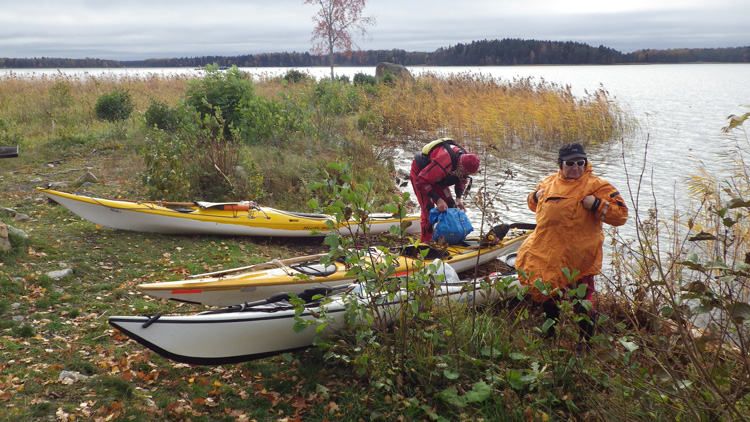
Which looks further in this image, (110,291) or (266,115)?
(266,115)

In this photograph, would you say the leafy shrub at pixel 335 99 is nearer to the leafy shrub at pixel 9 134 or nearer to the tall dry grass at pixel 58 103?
the tall dry grass at pixel 58 103

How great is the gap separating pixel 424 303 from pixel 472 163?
7.56ft

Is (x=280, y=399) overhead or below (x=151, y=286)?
below

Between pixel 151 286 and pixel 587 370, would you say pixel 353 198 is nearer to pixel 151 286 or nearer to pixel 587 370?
pixel 587 370

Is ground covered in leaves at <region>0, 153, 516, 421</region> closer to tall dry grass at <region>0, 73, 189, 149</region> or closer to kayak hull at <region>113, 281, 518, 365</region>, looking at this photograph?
kayak hull at <region>113, 281, 518, 365</region>

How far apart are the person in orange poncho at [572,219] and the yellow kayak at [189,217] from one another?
2242 millimetres

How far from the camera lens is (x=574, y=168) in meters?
3.93

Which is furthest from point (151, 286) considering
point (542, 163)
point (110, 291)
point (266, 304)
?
point (542, 163)

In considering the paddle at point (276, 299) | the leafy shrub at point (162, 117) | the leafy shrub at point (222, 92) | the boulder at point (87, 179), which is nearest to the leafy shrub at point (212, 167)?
the boulder at point (87, 179)

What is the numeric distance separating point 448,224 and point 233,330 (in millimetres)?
2995

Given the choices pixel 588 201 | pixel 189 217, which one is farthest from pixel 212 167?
pixel 588 201

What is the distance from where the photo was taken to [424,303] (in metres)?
3.44

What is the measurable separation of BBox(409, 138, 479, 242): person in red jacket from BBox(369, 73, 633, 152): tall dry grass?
7.47 m

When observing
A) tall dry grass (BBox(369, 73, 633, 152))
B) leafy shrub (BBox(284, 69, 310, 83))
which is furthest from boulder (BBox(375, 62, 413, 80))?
tall dry grass (BBox(369, 73, 633, 152))
